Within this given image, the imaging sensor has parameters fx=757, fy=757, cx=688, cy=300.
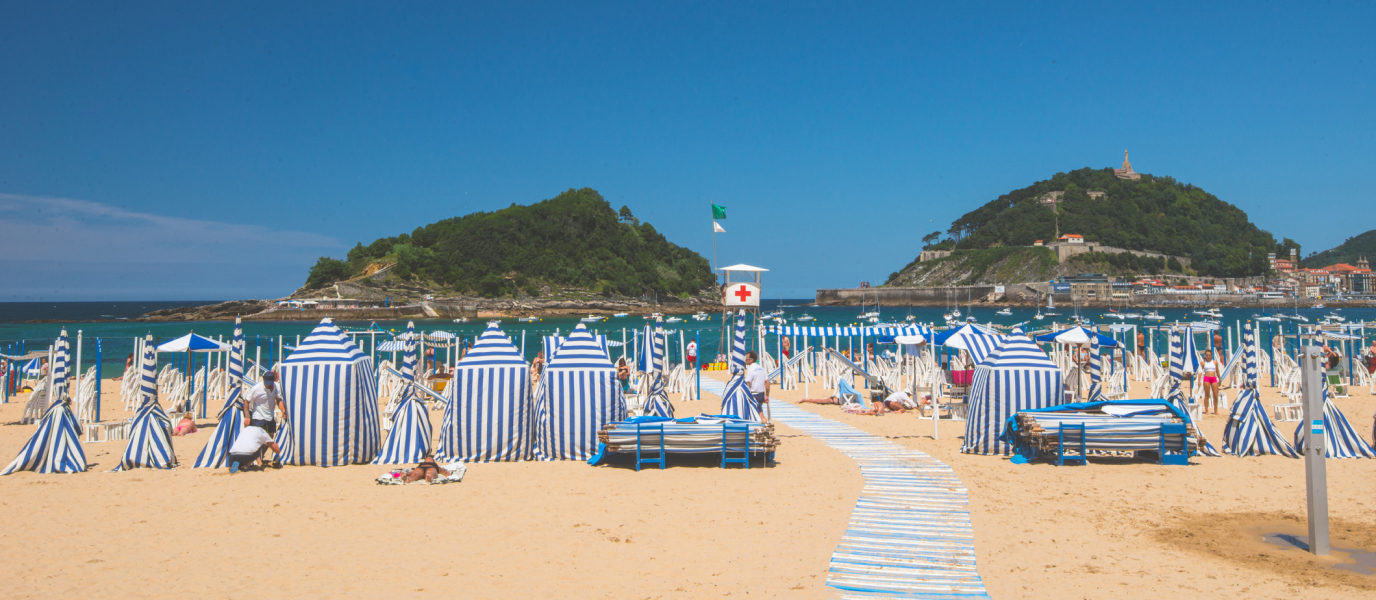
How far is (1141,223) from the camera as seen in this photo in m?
136

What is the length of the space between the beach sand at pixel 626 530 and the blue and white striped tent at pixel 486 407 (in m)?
0.32

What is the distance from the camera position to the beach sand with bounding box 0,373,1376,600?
5.18 m

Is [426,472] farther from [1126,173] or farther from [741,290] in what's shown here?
[1126,173]

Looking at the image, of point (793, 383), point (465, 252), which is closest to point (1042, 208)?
point (465, 252)

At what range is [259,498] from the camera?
759 centimetres

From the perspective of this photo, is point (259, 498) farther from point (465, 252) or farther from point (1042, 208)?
point (1042, 208)

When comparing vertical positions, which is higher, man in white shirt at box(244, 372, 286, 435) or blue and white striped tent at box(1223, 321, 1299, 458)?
man in white shirt at box(244, 372, 286, 435)

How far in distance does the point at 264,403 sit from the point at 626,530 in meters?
5.72

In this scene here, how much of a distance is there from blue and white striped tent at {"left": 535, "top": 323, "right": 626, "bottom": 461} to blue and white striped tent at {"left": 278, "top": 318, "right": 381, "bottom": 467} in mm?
2213

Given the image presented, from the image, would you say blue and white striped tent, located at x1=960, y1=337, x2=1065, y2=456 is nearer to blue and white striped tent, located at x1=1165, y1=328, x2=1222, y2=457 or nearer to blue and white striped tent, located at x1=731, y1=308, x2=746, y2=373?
blue and white striped tent, located at x1=1165, y1=328, x2=1222, y2=457

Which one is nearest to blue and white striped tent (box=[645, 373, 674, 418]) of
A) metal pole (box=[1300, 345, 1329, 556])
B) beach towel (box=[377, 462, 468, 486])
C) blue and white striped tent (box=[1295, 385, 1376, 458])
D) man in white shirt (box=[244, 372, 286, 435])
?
beach towel (box=[377, 462, 468, 486])

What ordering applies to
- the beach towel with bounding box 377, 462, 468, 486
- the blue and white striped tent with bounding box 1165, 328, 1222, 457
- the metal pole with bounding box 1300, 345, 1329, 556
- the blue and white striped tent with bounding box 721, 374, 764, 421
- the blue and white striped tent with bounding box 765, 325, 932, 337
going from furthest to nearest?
the blue and white striped tent with bounding box 765, 325, 932, 337
the blue and white striped tent with bounding box 721, 374, 764, 421
the blue and white striped tent with bounding box 1165, 328, 1222, 457
the beach towel with bounding box 377, 462, 468, 486
the metal pole with bounding box 1300, 345, 1329, 556

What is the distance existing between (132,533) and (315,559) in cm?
198

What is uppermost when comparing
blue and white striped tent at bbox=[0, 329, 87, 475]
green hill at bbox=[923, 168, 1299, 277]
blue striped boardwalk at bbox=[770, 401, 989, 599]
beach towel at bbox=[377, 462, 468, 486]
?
green hill at bbox=[923, 168, 1299, 277]
